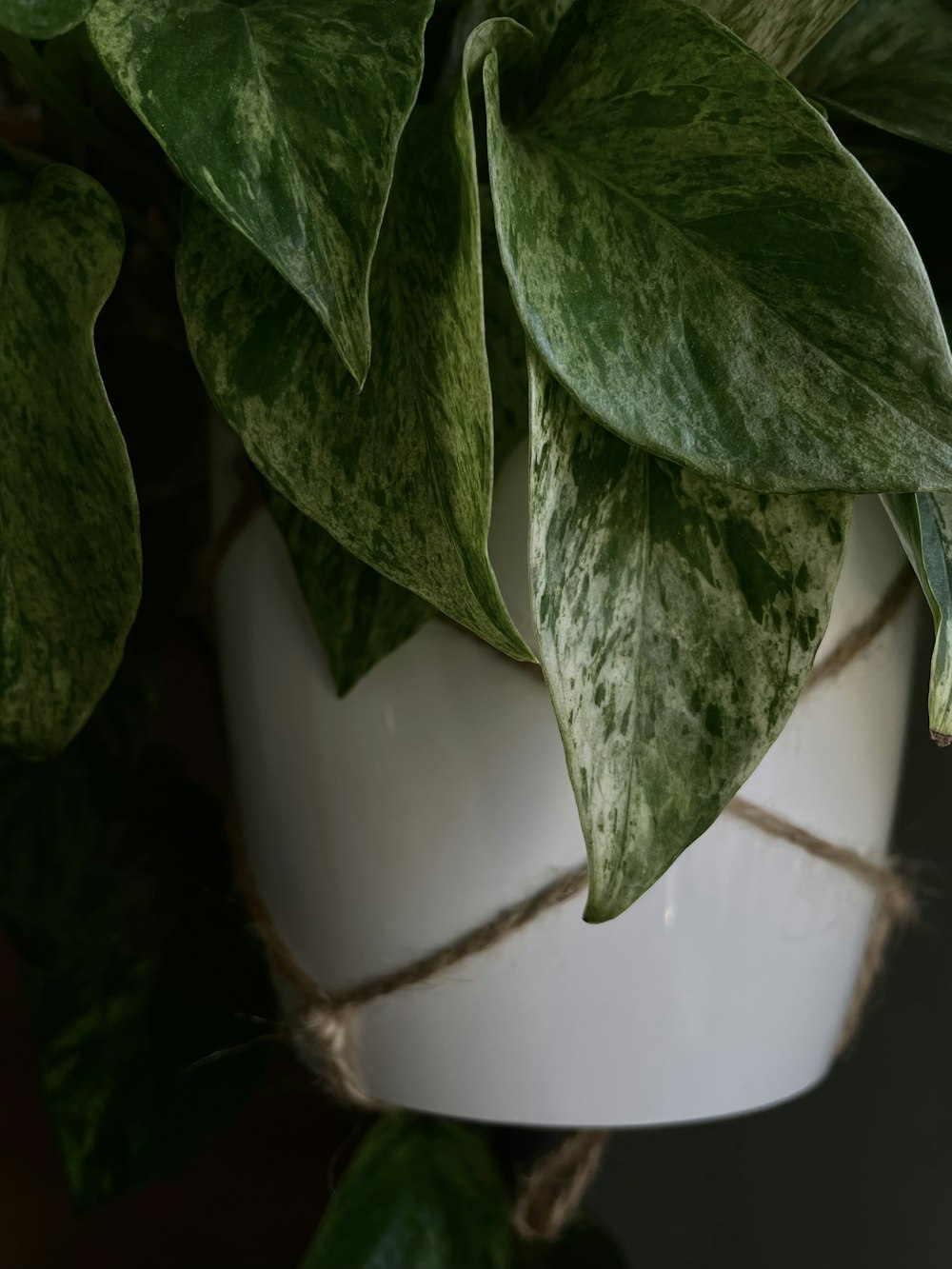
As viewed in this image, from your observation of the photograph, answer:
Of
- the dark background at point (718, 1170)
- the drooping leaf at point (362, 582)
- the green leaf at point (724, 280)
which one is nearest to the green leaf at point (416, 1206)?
the dark background at point (718, 1170)

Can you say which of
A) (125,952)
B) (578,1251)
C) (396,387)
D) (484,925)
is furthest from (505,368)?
(578,1251)

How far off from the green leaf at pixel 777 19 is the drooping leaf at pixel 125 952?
37 centimetres

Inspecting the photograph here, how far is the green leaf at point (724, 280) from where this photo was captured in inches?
10.1

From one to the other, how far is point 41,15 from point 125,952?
439 millimetres

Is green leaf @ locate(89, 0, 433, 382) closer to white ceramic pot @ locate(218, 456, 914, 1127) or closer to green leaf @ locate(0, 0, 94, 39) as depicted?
green leaf @ locate(0, 0, 94, 39)

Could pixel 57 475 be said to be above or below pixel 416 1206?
above

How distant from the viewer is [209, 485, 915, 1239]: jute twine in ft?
1.30

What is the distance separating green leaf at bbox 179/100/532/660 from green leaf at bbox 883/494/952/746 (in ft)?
0.38

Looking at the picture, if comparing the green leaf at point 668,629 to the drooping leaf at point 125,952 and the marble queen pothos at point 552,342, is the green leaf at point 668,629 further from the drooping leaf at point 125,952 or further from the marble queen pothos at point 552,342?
the drooping leaf at point 125,952

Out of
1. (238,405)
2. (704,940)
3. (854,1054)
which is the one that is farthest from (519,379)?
(854,1054)

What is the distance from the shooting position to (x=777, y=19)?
310 millimetres

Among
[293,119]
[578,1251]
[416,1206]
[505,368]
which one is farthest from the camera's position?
[578,1251]

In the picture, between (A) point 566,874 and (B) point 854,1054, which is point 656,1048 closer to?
(A) point 566,874

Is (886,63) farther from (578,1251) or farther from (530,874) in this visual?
(578,1251)
